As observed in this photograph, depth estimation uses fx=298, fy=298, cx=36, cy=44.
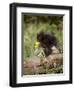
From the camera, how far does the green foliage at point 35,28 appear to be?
68.9 inches

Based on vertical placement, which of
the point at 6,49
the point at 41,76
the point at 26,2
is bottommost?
the point at 41,76

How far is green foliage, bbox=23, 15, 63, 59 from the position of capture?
1751 mm

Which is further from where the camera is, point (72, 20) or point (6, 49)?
point (72, 20)

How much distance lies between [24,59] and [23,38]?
0.40 feet

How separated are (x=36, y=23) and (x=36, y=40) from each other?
10cm

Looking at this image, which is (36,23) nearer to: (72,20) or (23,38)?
(23,38)

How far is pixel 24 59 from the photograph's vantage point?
1748 mm

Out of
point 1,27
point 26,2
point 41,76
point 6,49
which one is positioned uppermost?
point 26,2

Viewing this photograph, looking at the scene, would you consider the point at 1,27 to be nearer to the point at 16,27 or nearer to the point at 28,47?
the point at 16,27

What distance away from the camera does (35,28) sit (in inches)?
69.9

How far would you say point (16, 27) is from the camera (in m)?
1.71

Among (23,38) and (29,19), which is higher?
(29,19)

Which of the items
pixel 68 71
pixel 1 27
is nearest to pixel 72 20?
pixel 68 71

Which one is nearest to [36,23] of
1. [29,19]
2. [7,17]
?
[29,19]
